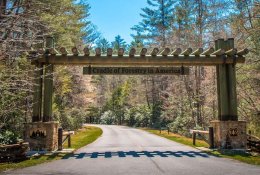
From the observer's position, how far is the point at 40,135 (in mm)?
14438

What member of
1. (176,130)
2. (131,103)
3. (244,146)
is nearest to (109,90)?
(131,103)

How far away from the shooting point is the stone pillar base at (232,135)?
1481 centimetres

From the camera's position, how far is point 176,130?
3262 cm

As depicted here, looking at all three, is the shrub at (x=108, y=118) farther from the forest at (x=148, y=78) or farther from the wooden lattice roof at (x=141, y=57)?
the wooden lattice roof at (x=141, y=57)

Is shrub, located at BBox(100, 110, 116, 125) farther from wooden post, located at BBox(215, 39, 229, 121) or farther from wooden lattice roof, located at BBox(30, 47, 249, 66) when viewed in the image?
wooden lattice roof, located at BBox(30, 47, 249, 66)

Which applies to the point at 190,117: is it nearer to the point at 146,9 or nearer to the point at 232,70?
the point at 232,70

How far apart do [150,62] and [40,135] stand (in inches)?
237

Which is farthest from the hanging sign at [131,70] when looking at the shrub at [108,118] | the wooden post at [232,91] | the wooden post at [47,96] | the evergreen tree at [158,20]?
the shrub at [108,118]

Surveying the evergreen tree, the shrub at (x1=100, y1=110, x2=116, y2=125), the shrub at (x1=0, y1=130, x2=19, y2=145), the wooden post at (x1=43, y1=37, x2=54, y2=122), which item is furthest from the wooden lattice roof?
the shrub at (x1=100, y1=110, x2=116, y2=125)

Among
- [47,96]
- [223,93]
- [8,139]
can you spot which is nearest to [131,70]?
[47,96]

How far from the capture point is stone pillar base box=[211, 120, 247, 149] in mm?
14812

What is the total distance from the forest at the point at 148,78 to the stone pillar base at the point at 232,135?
17.8 ft

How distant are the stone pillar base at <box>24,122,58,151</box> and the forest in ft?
3.36

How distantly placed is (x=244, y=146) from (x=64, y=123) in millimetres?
18914
